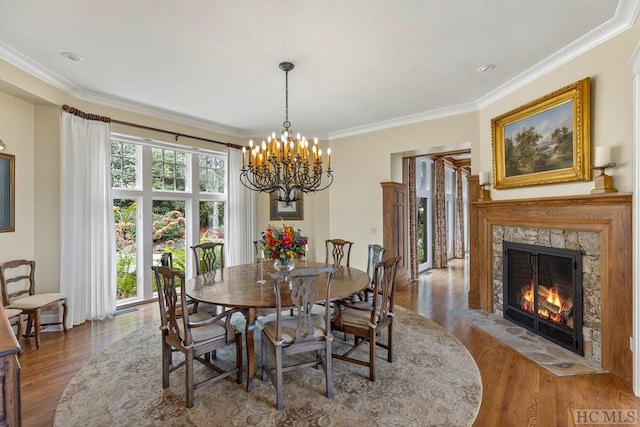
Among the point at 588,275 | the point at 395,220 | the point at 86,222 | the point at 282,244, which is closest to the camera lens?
the point at 588,275

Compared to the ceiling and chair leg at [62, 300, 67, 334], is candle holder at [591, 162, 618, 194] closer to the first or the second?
the ceiling

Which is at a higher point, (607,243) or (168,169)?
(168,169)

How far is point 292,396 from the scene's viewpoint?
2383 millimetres

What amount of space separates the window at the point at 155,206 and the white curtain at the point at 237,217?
0.25 meters

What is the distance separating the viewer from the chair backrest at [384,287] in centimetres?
262

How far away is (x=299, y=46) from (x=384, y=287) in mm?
2329

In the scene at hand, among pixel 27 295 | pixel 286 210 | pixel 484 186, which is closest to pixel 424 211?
pixel 484 186

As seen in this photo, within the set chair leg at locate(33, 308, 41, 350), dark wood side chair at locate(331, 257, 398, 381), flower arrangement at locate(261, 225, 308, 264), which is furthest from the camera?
chair leg at locate(33, 308, 41, 350)

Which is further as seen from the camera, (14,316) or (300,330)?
(14,316)

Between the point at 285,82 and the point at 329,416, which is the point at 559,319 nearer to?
the point at 329,416

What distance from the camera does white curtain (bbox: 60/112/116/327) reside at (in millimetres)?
3693

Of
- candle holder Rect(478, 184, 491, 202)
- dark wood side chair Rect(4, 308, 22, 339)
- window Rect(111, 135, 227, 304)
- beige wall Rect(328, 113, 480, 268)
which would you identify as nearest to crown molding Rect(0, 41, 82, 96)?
window Rect(111, 135, 227, 304)

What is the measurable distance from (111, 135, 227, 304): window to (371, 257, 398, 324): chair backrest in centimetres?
358

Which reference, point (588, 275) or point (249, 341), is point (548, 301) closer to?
point (588, 275)
